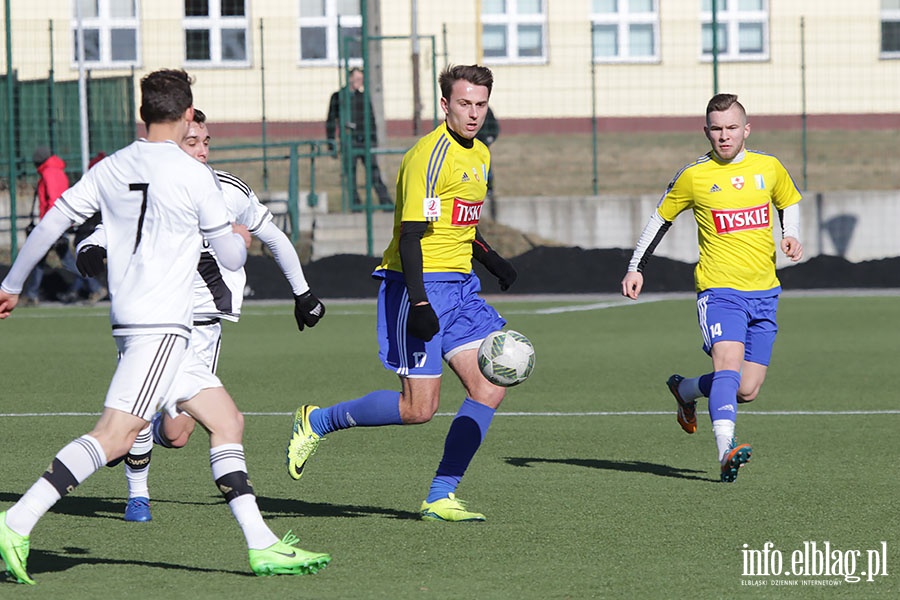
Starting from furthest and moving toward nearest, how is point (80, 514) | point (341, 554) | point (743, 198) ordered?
point (743, 198), point (80, 514), point (341, 554)

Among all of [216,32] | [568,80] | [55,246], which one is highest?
[216,32]

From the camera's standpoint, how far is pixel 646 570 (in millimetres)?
5855

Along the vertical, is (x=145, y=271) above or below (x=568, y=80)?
below

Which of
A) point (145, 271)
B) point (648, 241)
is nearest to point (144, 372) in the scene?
point (145, 271)

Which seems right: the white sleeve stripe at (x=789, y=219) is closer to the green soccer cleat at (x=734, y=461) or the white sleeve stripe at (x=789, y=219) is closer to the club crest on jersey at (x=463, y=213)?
the green soccer cleat at (x=734, y=461)

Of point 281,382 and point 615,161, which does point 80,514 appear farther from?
point 615,161

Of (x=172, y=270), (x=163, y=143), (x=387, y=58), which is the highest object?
(x=387, y=58)

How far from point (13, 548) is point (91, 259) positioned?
156 centimetres

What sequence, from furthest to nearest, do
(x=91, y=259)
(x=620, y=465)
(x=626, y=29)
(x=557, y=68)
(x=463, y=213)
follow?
(x=626, y=29) < (x=557, y=68) < (x=620, y=465) < (x=463, y=213) < (x=91, y=259)

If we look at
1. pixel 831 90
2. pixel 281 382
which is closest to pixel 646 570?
pixel 281 382

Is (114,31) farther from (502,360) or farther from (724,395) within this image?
(502,360)

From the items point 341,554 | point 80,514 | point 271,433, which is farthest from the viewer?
point 271,433

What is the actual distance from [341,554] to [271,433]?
3626 millimetres

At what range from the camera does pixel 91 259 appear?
662cm
